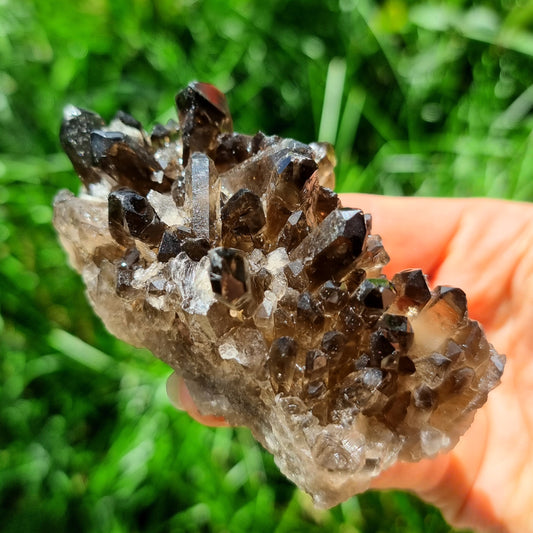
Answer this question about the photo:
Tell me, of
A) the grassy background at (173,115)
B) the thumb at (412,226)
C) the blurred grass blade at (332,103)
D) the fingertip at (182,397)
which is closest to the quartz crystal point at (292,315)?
the fingertip at (182,397)

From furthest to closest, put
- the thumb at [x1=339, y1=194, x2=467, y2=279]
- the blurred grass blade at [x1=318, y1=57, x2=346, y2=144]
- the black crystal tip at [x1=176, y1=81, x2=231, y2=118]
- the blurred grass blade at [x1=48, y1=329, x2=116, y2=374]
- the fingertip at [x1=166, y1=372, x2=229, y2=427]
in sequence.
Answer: the blurred grass blade at [x1=318, y1=57, x2=346, y2=144] < the blurred grass blade at [x1=48, y1=329, x2=116, y2=374] < the thumb at [x1=339, y1=194, x2=467, y2=279] < the fingertip at [x1=166, y1=372, x2=229, y2=427] < the black crystal tip at [x1=176, y1=81, x2=231, y2=118]

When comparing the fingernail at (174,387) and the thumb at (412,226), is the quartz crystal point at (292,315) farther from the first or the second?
A: the thumb at (412,226)

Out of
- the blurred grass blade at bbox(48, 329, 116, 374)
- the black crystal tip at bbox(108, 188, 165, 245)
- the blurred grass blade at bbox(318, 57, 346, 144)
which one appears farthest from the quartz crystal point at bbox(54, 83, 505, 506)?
the blurred grass blade at bbox(318, 57, 346, 144)

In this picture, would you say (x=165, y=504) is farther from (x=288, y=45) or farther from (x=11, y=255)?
(x=288, y=45)

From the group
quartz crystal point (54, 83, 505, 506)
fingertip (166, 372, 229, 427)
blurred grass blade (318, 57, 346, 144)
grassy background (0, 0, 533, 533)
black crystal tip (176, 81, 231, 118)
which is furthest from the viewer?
blurred grass blade (318, 57, 346, 144)

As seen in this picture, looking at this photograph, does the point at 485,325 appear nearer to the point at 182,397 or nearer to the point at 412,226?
the point at 412,226

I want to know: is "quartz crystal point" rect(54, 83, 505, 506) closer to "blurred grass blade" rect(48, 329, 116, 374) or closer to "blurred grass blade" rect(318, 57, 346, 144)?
"blurred grass blade" rect(48, 329, 116, 374)
